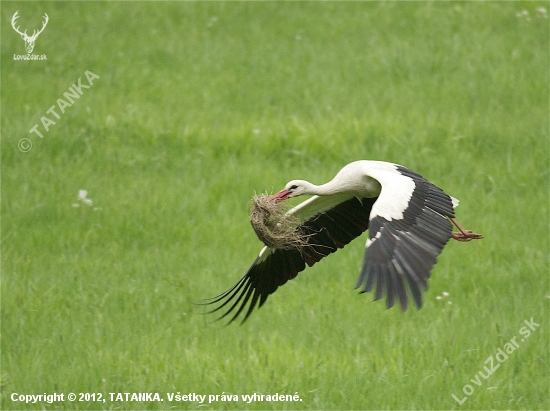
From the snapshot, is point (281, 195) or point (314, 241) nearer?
point (281, 195)

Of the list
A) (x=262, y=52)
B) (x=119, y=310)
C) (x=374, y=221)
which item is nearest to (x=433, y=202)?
(x=374, y=221)

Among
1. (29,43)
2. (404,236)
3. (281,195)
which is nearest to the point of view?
(404,236)

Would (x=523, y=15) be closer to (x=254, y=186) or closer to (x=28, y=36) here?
(x=254, y=186)

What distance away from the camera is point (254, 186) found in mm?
8695

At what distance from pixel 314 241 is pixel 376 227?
1663 mm

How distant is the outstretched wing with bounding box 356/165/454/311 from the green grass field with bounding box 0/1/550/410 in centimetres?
116

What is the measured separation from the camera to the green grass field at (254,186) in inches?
239

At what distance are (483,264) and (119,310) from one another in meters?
2.86

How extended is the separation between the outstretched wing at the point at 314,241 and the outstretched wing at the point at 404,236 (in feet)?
2.74

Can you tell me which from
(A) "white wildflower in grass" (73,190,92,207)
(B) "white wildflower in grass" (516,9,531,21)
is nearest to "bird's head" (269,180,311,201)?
(A) "white wildflower in grass" (73,190,92,207)

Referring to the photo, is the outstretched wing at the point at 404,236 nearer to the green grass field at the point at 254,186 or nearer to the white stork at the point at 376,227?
the white stork at the point at 376,227

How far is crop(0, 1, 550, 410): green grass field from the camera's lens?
6.07m

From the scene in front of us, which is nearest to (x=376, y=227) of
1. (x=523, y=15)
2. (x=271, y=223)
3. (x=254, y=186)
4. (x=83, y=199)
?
(x=271, y=223)

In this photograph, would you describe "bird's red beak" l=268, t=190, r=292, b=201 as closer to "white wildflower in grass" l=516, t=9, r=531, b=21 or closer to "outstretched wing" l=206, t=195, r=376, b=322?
"outstretched wing" l=206, t=195, r=376, b=322
